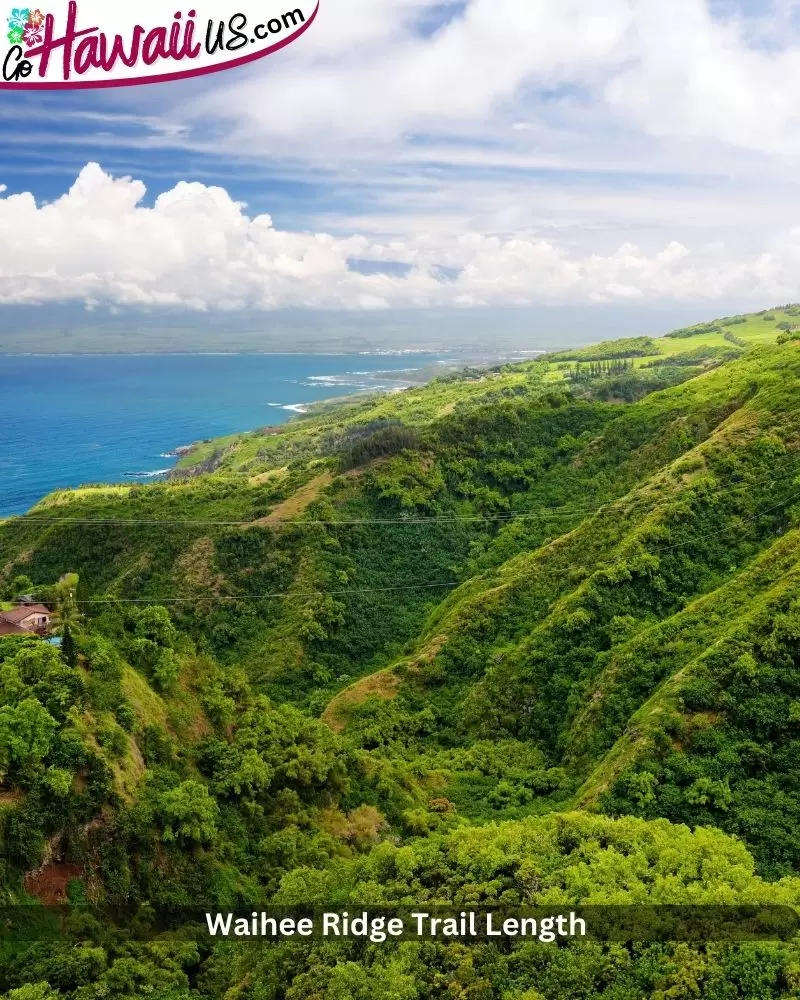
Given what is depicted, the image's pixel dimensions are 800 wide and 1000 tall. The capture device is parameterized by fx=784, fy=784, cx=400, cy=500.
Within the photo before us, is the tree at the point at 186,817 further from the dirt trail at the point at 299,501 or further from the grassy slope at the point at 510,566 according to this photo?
the dirt trail at the point at 299,501

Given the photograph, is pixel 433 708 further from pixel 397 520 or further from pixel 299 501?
pixel 299 501

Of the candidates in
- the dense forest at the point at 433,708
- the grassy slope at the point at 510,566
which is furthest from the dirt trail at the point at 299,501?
the dense forest at the point at 433,708

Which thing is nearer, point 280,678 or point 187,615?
point 280,678

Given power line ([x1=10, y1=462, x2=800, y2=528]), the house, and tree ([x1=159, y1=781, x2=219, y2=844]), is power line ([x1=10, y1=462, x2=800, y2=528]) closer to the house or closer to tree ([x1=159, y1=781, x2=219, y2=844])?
the house

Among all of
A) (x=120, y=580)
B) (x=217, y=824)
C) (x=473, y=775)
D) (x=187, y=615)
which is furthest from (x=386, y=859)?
(x=120, y=580)

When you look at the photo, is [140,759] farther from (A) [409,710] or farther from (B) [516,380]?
(B) [516,380]

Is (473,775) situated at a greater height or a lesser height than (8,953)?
lesser

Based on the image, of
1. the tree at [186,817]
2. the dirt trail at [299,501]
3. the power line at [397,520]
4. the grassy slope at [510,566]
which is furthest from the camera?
the dirt trail at [299,501]
